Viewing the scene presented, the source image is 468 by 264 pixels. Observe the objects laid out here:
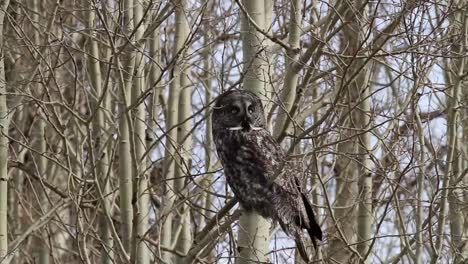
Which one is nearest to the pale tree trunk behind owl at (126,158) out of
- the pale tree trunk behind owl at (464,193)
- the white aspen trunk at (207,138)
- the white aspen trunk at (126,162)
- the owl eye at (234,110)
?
the white aspen trunk at (126,162)

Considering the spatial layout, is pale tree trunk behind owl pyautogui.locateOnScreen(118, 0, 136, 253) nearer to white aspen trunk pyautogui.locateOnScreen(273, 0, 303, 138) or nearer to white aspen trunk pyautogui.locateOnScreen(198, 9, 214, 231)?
white aspen trunk pyautogui.locateOnScreen(198, 9, 214, 231)

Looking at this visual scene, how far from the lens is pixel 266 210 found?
6.14m

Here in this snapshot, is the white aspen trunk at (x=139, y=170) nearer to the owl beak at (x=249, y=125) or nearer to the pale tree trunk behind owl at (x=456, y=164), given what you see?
the owl beak at (x=249, y=125)

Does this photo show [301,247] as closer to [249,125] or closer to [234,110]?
[249,125]

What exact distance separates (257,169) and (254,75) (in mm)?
741

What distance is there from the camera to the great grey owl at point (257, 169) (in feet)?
19.8

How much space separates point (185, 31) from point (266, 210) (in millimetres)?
2020

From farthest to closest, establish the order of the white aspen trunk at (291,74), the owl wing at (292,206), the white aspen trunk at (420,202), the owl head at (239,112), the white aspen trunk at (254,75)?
the owl head at (239,112) < the owl wing at (292,206) < the white aspen trunk at (254,75) < the white aspen trunk at (291,74) < the white aspen trunk at (420,202)

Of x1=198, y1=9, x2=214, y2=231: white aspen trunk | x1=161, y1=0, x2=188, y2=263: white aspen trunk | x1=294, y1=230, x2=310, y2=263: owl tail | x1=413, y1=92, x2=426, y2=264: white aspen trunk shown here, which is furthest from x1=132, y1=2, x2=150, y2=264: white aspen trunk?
x1=413, y1=92, x2=426, y2=264: white aspen trunk

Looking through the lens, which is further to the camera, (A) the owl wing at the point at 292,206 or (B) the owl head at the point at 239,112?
(B) the owl head at the point at 239,112

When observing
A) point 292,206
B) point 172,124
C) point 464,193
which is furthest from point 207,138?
point 464,193

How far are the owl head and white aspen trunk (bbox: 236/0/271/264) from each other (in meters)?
0.23

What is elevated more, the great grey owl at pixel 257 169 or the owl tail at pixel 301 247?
the great grey owl at pixel 257 169

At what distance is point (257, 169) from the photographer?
20.4 feet
